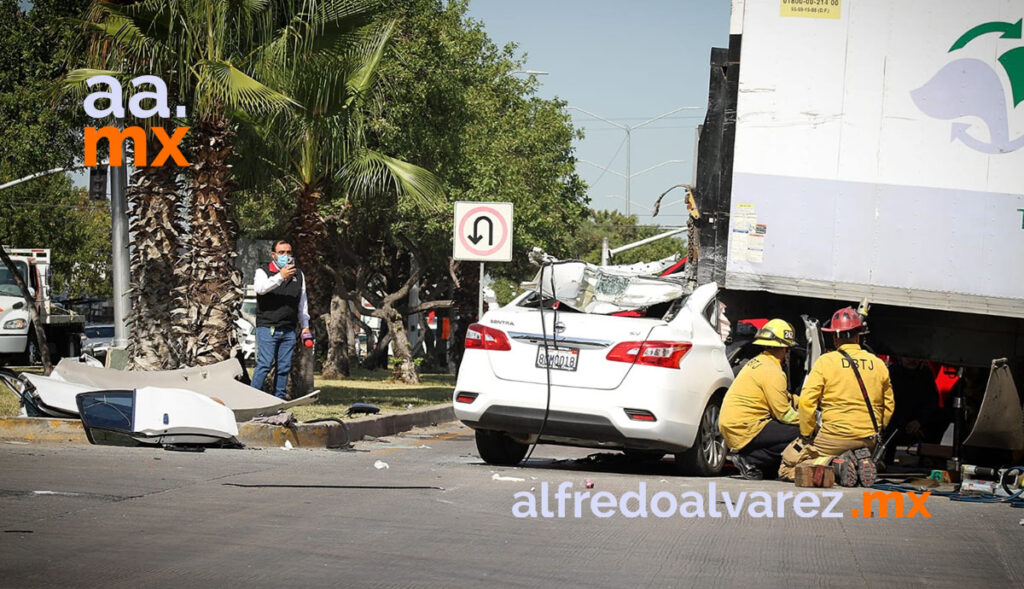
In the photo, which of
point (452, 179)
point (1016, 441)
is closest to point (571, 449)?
point (1016, 441)

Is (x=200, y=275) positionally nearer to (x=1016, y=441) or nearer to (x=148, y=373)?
(x=148, y=373)

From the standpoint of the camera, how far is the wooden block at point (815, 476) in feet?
33.7

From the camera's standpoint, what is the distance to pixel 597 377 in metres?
10.4

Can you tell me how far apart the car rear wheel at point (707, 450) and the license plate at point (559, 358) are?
1167 millimetres

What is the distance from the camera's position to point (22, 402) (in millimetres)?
12258

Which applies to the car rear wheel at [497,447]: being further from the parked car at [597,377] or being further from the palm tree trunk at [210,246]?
the palm tree trunk at [210,246]

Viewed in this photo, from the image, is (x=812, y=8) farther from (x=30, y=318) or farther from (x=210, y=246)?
(x=30, y=318)

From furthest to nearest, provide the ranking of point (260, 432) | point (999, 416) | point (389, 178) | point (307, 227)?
1. point (389, 178)
2. point (307, 227)
3. point (260, 432)
4. point (999, 416)

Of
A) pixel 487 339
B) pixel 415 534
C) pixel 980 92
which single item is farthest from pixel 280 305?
pixel 980 92

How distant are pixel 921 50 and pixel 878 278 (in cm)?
188

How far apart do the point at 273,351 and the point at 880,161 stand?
6883 mm

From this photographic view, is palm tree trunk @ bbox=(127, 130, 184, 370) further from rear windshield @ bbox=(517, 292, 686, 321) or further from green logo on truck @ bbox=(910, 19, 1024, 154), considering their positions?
green logo on truck @ bbox=(910, 19, 1024, 154)

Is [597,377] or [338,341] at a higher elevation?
[597,377]

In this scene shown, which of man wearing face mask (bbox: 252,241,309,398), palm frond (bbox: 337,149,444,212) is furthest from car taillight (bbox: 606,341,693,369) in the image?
palm frond (bbox: 337,149,444,212)
